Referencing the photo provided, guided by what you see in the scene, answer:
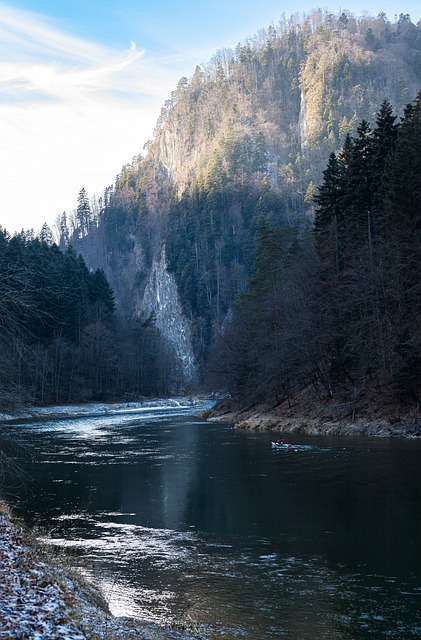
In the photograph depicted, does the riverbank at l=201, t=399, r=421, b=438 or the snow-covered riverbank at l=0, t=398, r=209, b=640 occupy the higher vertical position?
the snow-covered riverbank at l=0, t=398, r=209, b=640

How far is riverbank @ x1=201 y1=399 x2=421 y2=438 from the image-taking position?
39438mm

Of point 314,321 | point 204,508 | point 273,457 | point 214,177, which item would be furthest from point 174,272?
point 204,508

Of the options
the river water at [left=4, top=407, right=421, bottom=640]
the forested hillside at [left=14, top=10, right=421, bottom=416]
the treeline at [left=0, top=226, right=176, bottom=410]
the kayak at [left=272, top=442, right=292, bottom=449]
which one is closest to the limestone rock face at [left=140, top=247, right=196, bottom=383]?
the forested hillside at [left=14, top=10, right=421, bottom=416]

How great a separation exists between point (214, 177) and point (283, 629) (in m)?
169

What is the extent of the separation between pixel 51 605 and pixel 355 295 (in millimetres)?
38896

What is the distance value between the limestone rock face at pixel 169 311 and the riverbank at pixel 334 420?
304ft

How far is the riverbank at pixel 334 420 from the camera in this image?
1553 inches

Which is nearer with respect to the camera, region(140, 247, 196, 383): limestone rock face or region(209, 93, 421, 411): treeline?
region(209, 93, 421, 411): treeline

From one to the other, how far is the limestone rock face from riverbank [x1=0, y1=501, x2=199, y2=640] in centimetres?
13473

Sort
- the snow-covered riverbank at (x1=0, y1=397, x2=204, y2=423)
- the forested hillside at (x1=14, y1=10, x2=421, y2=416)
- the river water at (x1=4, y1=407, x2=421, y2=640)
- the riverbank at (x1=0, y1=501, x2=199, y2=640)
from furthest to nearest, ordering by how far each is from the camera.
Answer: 1. the snow-covered riverbank at (x1=0, y1=397, x2=204, y2=423)
2. the forested hillside at (x1=14, y1=10, x2=421, y2=416)
3. the river water at (x1=4, y1=407, x2=421, y2=640)
4. the riverbank at (x1=0, y1=501, x2=199, y2=640)

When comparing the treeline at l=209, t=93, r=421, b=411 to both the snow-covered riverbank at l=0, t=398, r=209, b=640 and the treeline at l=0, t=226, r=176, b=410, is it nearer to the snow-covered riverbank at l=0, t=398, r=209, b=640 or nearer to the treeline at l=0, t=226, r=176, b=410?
the treeline at l=0, t=226, r=176, b=410

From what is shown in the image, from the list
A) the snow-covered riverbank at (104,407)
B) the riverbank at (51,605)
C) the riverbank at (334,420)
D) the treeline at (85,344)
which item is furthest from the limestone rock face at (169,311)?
the riverbank at (51,605)

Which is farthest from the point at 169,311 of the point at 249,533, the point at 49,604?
the point at 49,604

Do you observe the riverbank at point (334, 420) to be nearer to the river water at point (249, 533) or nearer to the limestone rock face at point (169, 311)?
the river water at point (249, 533)
